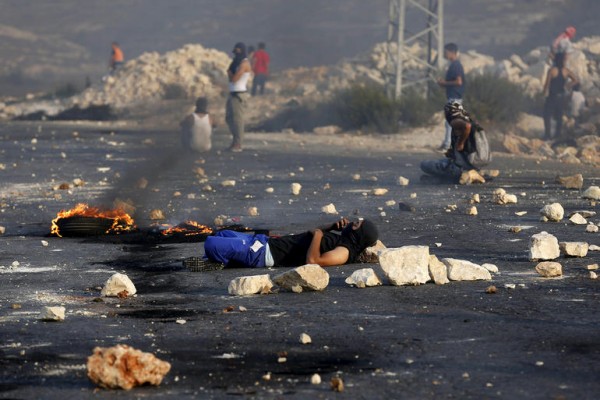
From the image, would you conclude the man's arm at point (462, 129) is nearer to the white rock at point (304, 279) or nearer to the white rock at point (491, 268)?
the white rock at point (491, 268)

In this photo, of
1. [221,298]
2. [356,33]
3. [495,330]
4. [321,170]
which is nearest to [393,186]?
[321,170]

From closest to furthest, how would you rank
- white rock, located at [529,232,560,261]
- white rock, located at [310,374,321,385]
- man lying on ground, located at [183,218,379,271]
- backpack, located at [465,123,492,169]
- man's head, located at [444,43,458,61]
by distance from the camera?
white rock, located at [310,374,321,385], man lying on ground, located at [183,218,379,271], white rock, located at [529,232,560,261], backpack, located at [465,123,492,169], man's head, located at [444,43,458,61]

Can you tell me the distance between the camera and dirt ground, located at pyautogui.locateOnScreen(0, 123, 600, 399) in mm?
6398

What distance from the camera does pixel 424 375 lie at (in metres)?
6.48

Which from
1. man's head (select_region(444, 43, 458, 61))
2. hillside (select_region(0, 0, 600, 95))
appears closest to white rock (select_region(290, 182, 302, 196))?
man's head (select_region(444, 43, 458, 61))

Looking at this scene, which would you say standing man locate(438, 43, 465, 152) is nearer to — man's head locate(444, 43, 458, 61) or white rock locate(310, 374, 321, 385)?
man's head locate(444, 43, 458, 61)

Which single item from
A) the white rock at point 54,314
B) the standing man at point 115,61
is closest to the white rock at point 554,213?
the white rock at point 54,314

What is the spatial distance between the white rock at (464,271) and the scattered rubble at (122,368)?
3855 mm

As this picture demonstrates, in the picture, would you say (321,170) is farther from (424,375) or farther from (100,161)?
(424,375)

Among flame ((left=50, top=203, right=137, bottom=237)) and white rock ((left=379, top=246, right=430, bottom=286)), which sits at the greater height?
white rock ((left=379, top=246, right=430, bottom=286))

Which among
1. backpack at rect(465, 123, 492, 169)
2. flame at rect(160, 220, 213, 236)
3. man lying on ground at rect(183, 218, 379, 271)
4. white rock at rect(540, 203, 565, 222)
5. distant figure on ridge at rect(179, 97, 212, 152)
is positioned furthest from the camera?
distant figure on ridge at rect(179, 97, 212, 152)

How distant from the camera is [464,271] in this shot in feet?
31.5

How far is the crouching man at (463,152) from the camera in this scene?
17688mm

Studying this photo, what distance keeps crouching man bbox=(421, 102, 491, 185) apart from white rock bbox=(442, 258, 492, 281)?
8170 millimetres
